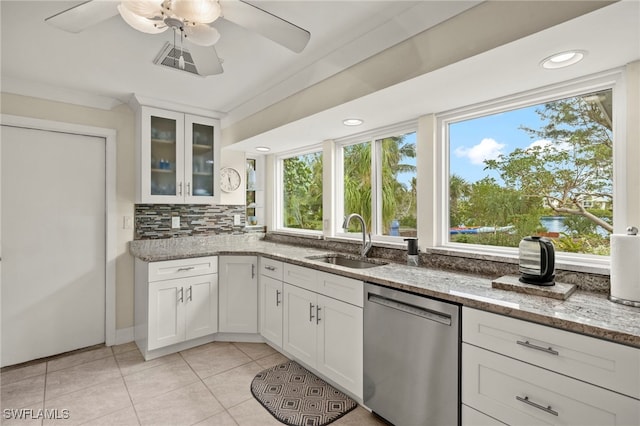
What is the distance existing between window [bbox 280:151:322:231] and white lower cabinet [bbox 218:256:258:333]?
2.99ft

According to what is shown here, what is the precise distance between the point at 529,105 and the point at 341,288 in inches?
64.2

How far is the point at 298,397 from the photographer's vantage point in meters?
2.15

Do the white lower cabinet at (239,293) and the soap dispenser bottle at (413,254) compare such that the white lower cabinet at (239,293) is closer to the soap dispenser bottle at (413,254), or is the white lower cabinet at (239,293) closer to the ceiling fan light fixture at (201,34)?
the soap dispenser bottle at (413,254)

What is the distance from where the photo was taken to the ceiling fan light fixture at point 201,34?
1.33m

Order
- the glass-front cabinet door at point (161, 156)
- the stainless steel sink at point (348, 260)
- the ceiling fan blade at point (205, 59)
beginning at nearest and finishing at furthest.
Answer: the ceiling fan blade at point (205, 59) → the stainless steel sink at point (348, 260) → the glass-front cabinet door at point (161, 156)

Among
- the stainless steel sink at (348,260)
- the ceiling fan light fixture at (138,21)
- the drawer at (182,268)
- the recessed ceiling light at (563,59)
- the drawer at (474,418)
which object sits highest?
the ceiling fan light fixture at (138,21)

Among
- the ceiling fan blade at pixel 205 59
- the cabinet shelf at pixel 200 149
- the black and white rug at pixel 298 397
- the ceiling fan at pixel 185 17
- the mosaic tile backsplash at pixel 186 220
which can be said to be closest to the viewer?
the ceiling fan at pixel 185 17

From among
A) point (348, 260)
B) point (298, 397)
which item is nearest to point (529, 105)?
point (348, 260)

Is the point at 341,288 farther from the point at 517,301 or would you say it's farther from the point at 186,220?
the point at 186,220

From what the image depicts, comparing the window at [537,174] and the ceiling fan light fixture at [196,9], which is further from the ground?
the ceiling fan light fixture at [196,9]

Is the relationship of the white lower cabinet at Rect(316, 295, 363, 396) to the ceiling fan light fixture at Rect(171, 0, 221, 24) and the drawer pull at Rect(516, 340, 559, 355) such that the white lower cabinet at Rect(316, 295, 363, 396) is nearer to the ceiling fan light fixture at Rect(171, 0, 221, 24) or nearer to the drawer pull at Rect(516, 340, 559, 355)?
the drawer pull at Rect(516, 340, 559, 355)

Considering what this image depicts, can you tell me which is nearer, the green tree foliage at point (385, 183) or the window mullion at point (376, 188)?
the green tree foliage at point (385, 183)

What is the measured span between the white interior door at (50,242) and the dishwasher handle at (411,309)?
266 cm

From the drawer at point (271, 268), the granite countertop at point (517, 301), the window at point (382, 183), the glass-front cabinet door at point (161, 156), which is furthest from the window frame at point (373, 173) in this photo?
the glass-front cabinet door at point (161, 156)
